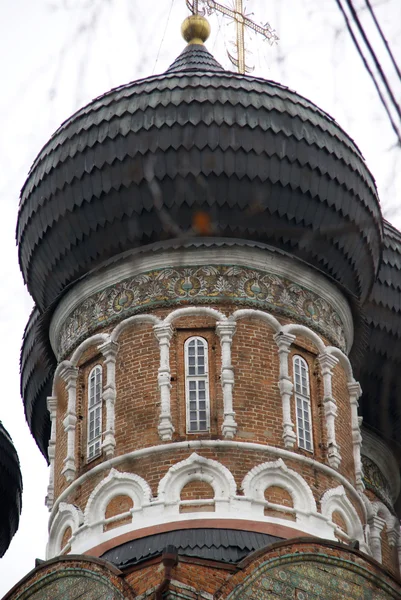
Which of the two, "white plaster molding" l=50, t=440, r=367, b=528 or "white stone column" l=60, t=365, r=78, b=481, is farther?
"white stone column" l=60, t=365, r=78, b=481

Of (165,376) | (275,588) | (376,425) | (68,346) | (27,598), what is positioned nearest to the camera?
(275,588)

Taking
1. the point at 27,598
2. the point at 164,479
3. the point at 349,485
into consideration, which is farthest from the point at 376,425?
the point at 27,598

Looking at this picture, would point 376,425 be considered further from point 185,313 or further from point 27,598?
point 27,598

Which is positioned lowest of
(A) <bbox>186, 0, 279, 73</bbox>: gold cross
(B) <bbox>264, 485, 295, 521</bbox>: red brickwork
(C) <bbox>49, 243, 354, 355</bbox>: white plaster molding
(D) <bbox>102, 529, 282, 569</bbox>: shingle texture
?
(D) <bbox>102, 529, 282, 569</bbox>: shingle texture

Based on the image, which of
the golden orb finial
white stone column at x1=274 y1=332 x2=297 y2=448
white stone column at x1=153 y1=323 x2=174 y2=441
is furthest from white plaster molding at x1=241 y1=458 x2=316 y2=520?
the golden orb finial

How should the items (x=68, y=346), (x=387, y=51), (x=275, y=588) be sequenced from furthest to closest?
(x=68, y=346) < (x=275, y=588) < (x=387, y=51)

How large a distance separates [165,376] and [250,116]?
3501mm

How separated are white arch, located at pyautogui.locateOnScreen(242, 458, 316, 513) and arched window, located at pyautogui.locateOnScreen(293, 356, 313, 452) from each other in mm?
543

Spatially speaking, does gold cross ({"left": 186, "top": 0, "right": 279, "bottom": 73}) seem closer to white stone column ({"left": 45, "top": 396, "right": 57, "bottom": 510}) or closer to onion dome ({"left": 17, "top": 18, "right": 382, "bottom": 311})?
onion dome ({"left": 17, "top": 18, "right": 382, "bottom": 311})

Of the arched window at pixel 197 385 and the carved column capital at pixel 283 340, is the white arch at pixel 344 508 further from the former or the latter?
the carved column capital at pixel 283 340

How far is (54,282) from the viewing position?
1703 cm

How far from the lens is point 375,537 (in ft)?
60.8

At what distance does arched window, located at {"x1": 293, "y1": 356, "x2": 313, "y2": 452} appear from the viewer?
15.1m

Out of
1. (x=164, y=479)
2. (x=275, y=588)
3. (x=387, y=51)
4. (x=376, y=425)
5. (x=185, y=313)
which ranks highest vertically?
(x=376, y=425)
